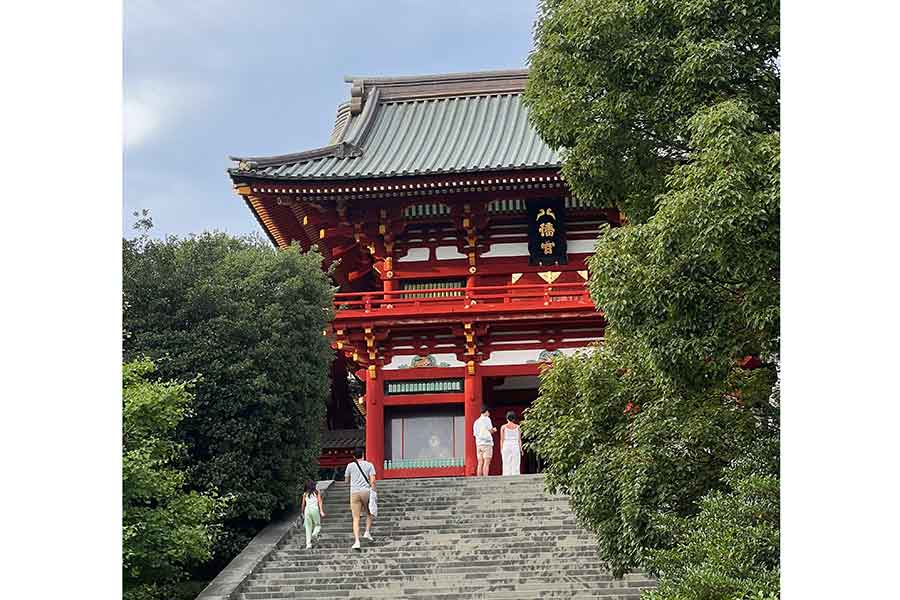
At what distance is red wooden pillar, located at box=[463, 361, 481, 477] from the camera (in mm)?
27703

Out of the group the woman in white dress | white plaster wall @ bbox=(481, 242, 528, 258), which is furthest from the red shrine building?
the woman in white dress

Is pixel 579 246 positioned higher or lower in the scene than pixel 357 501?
higher

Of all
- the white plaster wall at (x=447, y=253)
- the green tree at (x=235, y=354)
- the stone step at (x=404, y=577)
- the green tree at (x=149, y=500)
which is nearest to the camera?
the green tree at (x=149, y=500)

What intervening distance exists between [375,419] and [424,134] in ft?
24.0

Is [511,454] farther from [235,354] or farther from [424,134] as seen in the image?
[424,134]

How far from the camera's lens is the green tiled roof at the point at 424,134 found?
2823 cm

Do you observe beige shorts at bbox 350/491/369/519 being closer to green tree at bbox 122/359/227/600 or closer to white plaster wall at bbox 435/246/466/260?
green tree at bbox 122/359/227/600

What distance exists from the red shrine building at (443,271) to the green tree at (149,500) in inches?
390

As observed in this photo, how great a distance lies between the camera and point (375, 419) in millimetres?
28047

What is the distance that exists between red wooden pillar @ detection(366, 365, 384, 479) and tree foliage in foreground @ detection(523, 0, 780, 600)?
12084mm

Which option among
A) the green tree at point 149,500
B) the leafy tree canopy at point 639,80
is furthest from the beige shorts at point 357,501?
the leafy tree canopy at point 639,80

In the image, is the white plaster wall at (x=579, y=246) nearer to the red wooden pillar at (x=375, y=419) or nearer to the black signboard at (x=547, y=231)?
the black signboard at (x=547, y=231)

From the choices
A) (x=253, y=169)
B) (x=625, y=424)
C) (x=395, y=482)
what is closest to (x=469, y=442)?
(x=395, y=482)

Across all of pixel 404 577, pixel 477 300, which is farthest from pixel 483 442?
pixel 404 577
